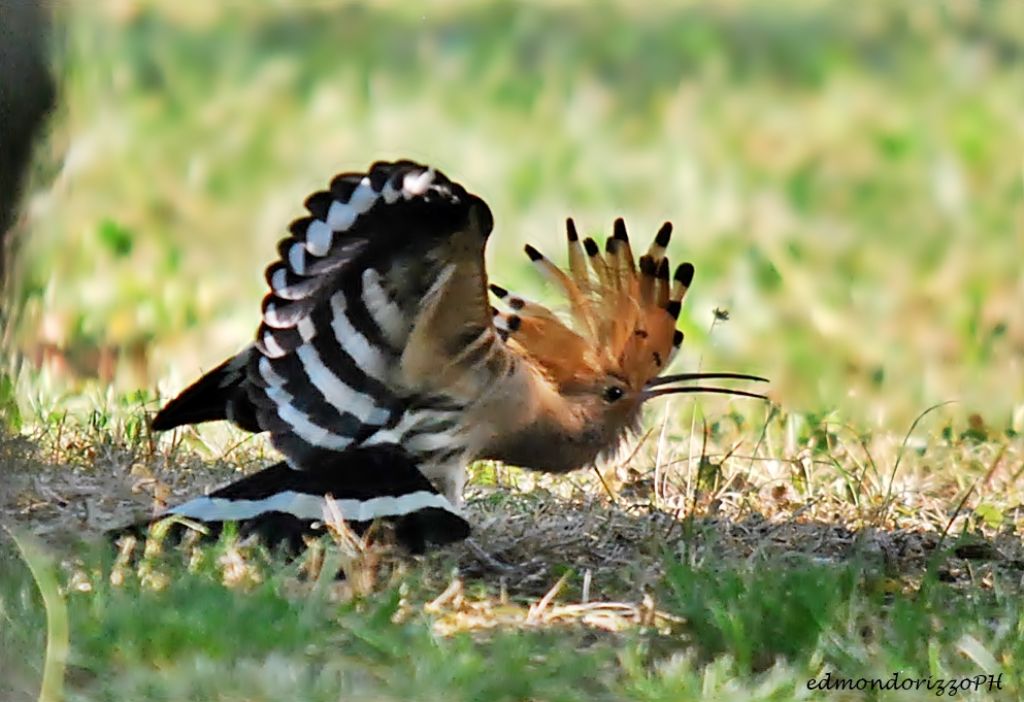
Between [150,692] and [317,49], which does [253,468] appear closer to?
[317,49]

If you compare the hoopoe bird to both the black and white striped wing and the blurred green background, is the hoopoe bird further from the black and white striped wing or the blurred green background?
the blurred green background

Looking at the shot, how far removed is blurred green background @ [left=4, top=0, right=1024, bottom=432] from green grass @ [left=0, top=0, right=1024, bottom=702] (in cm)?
1

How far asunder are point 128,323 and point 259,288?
380mm

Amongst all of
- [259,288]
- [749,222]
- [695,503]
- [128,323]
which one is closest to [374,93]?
[259,288]

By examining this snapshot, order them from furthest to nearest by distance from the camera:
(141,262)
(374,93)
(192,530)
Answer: (141,262)
(374,93)
(192,530)

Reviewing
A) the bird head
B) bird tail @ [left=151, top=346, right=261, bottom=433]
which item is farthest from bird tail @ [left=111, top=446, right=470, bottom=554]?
the bird head

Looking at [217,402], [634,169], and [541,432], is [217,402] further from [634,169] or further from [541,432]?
[634,169]

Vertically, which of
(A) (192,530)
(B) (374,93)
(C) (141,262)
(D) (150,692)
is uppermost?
(B) (374,93)

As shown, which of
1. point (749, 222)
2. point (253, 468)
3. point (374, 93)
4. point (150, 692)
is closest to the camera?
→ point (150, 692)

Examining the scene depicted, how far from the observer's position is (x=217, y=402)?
336 centimetres

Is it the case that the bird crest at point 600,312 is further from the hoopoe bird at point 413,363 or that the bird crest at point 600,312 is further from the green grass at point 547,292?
the green grass at point 547,292

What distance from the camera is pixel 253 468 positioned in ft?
11.6

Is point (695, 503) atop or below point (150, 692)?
atop

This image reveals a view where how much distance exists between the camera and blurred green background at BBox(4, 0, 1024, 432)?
371 centimetres
